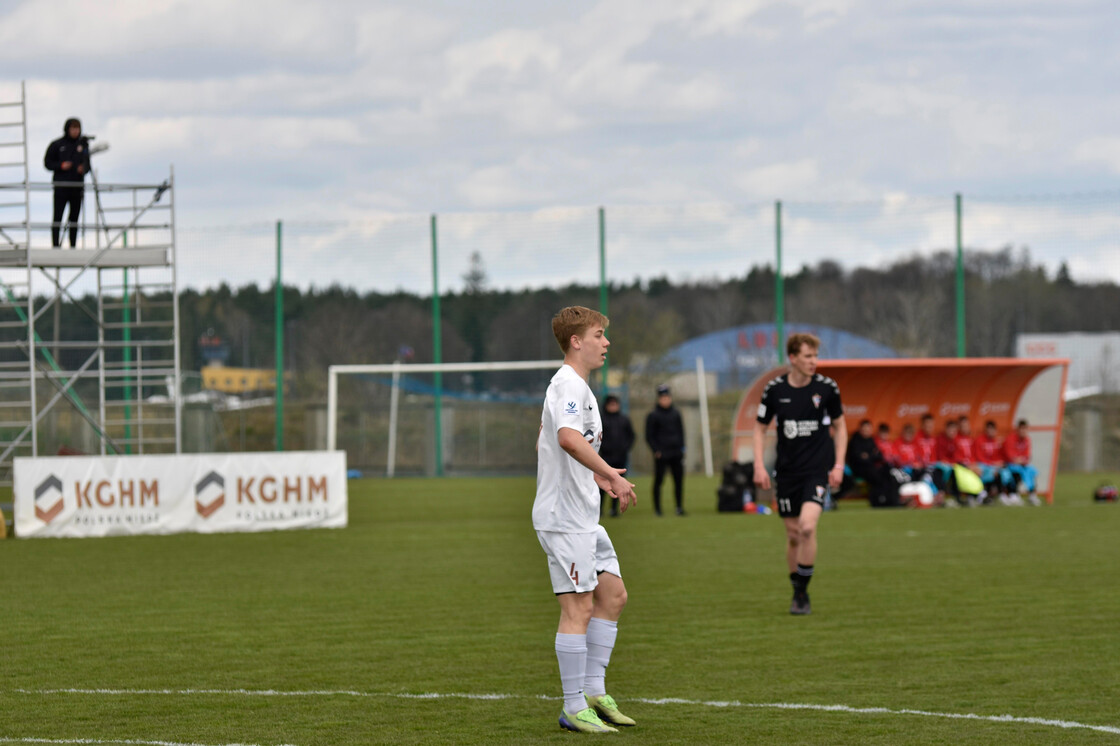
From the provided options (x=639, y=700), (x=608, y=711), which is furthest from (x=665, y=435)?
(x=608, y=711)

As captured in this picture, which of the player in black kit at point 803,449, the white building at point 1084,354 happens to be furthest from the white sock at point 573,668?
the white building at point 1084,354

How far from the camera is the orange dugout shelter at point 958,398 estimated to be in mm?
23266

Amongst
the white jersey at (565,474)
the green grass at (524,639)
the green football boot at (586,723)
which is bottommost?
the green grass at (524,639)

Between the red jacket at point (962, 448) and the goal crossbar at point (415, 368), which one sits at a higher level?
the goal crossbar at point (415, 368)

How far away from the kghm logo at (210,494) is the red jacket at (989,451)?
12723 millimetres

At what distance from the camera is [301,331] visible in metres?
33.8

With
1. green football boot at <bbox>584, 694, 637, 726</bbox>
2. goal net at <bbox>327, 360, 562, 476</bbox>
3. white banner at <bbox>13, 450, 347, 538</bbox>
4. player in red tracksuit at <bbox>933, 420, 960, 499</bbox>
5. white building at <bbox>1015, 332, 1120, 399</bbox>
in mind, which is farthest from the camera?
white building at <bbox>1015, 332, 1120, 399</bbox>

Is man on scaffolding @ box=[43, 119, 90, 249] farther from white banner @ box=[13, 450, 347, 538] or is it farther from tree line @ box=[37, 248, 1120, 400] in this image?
tree line @ box=[37, 248, 1120, 400]

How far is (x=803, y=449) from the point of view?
9.74 m

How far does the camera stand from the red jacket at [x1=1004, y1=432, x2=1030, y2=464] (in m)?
22.6

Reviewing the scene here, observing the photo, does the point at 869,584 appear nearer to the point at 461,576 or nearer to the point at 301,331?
the point at 461,576

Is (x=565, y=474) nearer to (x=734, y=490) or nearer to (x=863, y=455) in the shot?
(x=734, y=490)

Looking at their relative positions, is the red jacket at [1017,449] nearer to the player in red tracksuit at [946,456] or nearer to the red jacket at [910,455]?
the player in red tracksuit at [946,456]

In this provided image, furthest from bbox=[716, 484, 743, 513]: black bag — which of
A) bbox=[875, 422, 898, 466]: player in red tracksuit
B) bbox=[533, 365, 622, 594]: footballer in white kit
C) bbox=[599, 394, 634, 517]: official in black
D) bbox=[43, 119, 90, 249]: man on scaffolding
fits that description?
bbox=[533, 365, 622, 594]: footballer in white kit
